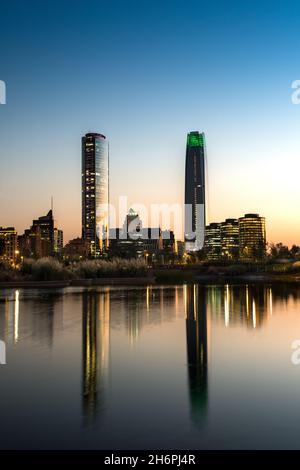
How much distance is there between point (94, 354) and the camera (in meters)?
10.3

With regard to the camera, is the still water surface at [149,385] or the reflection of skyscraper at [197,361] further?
the reflection of skyscraper at [197,361]

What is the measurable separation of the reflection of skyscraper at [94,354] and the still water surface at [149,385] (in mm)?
24

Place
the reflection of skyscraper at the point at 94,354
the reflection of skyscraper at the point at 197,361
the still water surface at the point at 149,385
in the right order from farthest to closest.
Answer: the reflection of skyscraper at the point at 94,354
the reflection of skyscraper at the point at 197,361
the still water surface at the point at 149,385

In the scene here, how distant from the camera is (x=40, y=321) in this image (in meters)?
15.7

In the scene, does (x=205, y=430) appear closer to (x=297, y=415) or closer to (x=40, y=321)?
(x=297, y=415)

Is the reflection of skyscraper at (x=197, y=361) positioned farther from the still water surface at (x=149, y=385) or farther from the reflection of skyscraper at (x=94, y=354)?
the reflection of skyscraper at (x=94, y=354)

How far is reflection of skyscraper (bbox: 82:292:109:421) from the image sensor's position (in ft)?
23.0

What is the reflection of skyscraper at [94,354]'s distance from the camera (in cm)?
701

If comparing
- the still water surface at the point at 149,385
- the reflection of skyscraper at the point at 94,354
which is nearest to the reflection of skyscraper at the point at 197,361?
the still water surface at the point at 149,385

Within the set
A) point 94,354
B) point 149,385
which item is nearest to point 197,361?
point 149,385

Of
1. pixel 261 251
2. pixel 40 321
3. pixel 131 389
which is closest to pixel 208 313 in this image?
pixel 40 321

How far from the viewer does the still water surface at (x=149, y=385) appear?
5582mm

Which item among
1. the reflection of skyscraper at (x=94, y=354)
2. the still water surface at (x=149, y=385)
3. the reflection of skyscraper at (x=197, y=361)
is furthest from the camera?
the reflection of skyscraper at (x=94, y=354)
